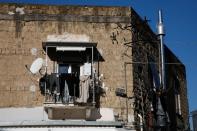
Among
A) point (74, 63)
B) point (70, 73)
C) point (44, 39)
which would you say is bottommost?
point (70, 73)

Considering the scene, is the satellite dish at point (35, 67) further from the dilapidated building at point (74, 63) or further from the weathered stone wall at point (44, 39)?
the weathered stone wall at point (44, 39)

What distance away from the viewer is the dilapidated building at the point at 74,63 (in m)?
16.2

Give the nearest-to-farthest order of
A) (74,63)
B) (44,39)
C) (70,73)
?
1. (70,73)
2. (44,39)
3. (74,63)

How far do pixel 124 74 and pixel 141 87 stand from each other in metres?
1.03

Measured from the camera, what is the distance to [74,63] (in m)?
16.9

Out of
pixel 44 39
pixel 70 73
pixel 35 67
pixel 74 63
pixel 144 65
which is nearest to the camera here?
pixel 35 67

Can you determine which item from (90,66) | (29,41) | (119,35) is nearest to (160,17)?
(119,35)

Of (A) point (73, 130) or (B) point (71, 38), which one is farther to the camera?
(B) point (71, 38)

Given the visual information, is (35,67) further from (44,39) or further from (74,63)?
(74,63)

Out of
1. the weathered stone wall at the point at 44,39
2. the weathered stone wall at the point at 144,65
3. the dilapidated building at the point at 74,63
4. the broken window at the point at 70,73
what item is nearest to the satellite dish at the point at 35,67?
the dilapidated building at the point at 74,63

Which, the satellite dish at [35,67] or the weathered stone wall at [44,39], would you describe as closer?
the weathered stone wall at [44,39]

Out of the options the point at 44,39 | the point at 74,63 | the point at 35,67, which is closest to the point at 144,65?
the point at 74,63

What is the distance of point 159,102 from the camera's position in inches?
698

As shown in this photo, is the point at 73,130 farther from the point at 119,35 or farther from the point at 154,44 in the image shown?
the point at 154,44
